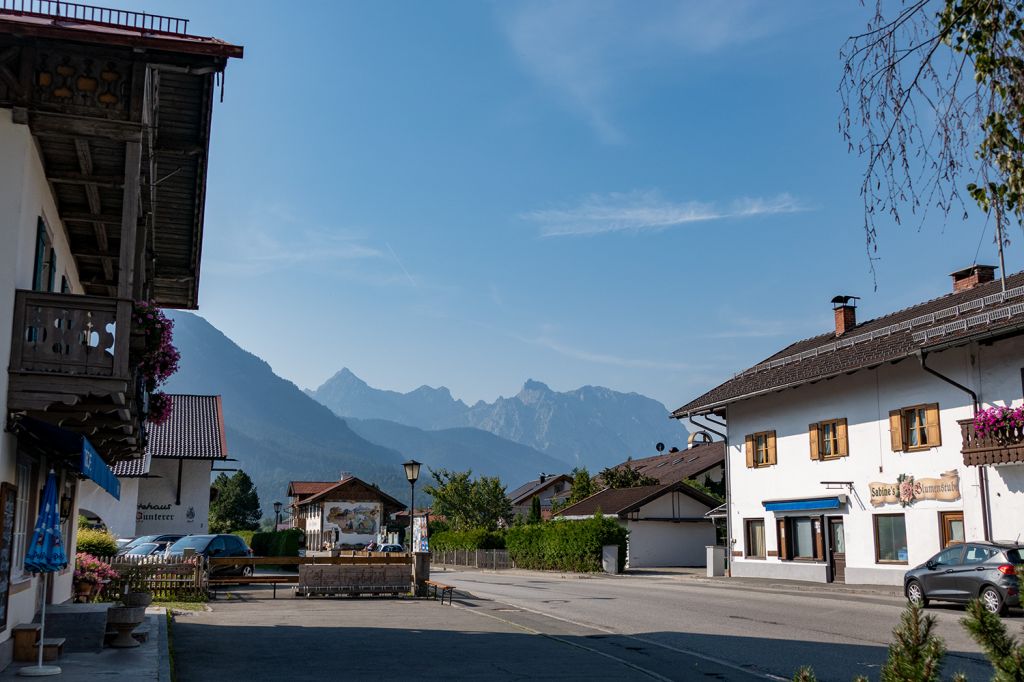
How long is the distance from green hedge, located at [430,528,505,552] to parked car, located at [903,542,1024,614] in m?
36.5

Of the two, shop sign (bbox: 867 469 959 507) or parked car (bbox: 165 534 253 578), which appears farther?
parked car (bbox: 165 534 253 578)

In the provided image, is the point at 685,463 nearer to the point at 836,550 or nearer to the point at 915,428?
the point at 836,550

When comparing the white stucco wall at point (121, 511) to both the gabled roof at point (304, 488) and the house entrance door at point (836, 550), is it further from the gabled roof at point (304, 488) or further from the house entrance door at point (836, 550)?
the gabled roof at point (304, 488)

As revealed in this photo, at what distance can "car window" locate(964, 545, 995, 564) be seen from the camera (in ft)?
64.3

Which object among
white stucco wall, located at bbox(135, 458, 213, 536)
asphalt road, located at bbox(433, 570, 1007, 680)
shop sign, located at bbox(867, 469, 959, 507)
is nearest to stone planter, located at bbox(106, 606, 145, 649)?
asphalt road, located at bbox(433, 570, 1007, 680)

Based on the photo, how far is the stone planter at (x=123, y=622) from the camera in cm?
1352

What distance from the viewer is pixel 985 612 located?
11.3 feet

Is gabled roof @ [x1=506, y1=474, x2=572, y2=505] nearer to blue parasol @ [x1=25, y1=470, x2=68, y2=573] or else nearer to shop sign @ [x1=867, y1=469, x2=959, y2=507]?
shop sign @ [x1=867, y1=469, x2=959, y2=507]

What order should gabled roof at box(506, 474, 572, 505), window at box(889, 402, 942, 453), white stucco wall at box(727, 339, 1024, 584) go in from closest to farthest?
white stucco wall at box(727, 339, 1024, 584)
window at box(889, 402, 942, 453)
gabled roof at box(506, 474, 572, 505)

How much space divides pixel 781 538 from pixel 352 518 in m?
53.1

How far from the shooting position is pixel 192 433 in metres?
42.8

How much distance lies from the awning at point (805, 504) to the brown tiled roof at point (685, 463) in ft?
66.6

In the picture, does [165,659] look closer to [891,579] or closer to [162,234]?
[162,234]

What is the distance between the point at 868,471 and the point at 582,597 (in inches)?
404
